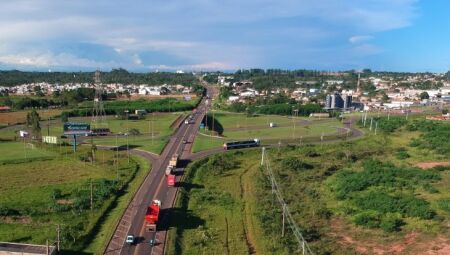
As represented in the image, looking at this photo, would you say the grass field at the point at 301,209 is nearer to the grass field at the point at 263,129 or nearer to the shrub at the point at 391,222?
the shrub at the point at 391,222

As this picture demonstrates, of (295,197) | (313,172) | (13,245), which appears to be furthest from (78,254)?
(313,172)

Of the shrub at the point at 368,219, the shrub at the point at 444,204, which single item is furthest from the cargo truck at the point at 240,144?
the shrub at the point at 444,204

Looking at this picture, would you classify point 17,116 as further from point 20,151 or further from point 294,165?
point 294,165

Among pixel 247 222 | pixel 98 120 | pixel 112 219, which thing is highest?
pixel 98 120

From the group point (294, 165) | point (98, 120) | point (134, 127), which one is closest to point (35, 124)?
point (134, 127)

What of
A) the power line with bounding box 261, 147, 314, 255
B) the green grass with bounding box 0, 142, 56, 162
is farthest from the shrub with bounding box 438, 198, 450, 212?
the green grass with bounding box 0, 142, 56, 162

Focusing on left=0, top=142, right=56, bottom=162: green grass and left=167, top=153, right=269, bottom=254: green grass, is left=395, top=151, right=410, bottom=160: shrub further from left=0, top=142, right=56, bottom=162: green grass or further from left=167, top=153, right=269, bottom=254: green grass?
left=0, top=142, right=56, bottom=162: green grass
